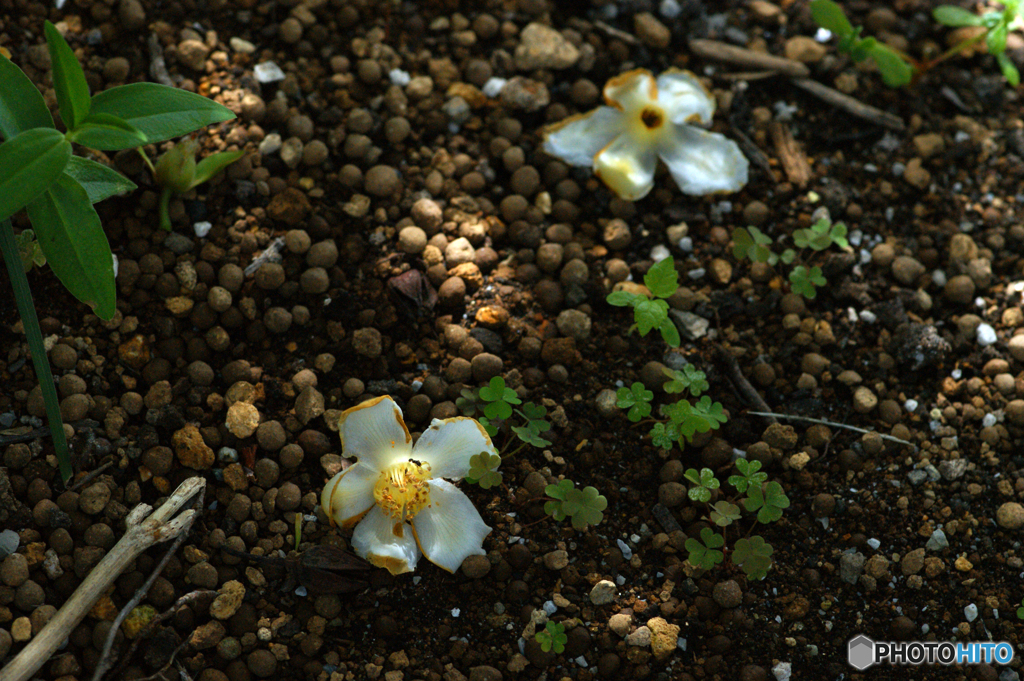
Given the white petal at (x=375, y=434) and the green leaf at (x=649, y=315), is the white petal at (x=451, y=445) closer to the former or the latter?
the white petal at (x=375, y=434)

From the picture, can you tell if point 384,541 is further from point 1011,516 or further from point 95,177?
point 1011,516

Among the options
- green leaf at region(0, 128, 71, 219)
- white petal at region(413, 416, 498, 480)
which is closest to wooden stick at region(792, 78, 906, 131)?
white petal at region(413, 416, 498, 480)

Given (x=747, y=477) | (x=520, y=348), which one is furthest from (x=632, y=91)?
(x=747, y=477)

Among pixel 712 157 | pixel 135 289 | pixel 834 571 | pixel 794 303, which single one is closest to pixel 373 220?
pixel 135 289

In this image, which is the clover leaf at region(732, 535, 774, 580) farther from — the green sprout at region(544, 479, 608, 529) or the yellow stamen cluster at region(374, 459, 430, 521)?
the yellow stamen cluster at region(374, 459, 430, 521)

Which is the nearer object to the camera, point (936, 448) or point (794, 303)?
point (936, 448)

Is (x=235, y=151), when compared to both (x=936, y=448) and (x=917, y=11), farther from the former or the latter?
(x=917, y=11)

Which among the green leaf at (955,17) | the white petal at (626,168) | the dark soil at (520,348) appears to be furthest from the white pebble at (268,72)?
the green leaf at (955,17)
